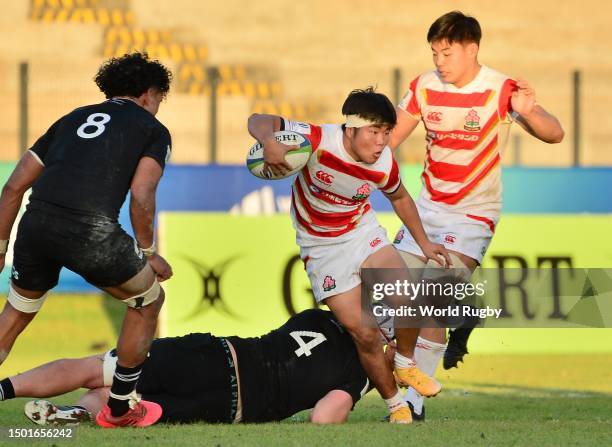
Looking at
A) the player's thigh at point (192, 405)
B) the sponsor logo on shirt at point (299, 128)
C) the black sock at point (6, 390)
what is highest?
the sponsor logo on shirt at point (299, 128)

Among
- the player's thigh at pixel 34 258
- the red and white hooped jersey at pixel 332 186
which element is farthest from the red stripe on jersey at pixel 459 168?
the player's thigh at pixel 34 258

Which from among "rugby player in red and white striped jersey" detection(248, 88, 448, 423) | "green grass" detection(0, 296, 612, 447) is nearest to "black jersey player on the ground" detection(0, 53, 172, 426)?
"green grass" detection(0, 296, 612, 447)

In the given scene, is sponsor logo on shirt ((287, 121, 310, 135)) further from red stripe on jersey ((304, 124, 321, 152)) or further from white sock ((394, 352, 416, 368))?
white sock ((394, 352, 416, 368))

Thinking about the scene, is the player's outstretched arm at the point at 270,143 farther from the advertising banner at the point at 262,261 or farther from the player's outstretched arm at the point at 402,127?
the advertising banner at the point at 262,261

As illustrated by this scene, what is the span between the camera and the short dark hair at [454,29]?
7840mm

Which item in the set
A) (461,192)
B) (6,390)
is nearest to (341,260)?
(461,192)

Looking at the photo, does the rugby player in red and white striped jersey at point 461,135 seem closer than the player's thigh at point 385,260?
No

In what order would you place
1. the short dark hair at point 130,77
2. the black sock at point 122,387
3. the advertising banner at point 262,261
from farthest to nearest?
the advertising banner at point 262,261, the short dark hair at point 130,77, the black sock at point 122,387

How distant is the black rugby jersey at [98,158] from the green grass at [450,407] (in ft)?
3.78

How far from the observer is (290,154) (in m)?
7.00

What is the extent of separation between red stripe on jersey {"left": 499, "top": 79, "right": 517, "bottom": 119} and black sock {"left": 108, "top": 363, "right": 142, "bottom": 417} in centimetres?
286

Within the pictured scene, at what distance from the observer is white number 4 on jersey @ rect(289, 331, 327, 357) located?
7.10m

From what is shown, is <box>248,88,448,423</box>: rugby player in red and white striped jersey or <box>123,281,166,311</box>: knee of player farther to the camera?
<box>248,88,448,423</box>: rugby player in red and white striped jersey

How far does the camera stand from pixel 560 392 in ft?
31.2
